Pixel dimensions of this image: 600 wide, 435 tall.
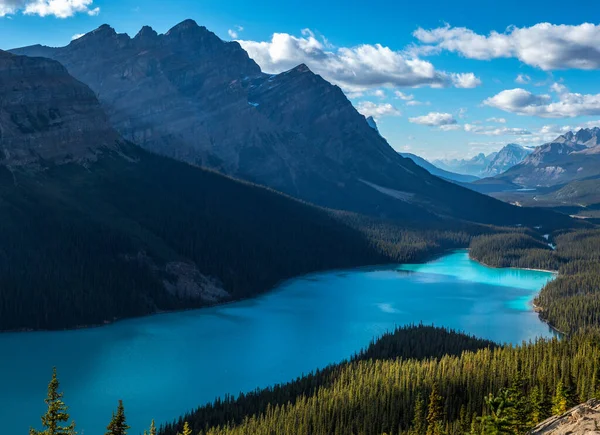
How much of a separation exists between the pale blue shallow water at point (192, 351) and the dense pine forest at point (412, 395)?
1196 cm

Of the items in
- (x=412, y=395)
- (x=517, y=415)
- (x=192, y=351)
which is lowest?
(x=192, y=351)

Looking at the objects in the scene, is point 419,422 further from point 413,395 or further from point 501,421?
point 501,421

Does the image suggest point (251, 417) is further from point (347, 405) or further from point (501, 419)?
point (501, 419)

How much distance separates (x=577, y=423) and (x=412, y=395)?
3956cm

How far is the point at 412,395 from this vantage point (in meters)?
86.9

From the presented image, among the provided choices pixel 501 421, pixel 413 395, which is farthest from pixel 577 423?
pixel 413 395

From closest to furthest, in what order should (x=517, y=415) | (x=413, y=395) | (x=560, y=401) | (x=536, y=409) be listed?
(x=517, y=415)
(x=536, y=409)
(x=560, y=401)
(x=413, y=395)

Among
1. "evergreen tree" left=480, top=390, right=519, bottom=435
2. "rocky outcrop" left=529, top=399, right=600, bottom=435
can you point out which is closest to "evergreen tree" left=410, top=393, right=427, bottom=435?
"evergreen tree" left=480, top=390, right=519, bottom=435

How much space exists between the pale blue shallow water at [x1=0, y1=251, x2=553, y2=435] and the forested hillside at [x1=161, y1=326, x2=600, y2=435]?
55.5 ft

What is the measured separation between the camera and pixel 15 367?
12344 cm

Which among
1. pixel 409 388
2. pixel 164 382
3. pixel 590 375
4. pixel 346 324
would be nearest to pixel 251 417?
pixel 409 388

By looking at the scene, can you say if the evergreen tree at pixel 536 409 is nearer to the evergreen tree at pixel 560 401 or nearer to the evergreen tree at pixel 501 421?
the evergreen tree at pixel 560 401

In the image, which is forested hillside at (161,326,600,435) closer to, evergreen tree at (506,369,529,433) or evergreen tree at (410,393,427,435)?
evergreen tree at (410,393,427,435)

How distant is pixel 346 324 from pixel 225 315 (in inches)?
1372
